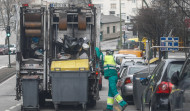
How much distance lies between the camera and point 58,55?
603 inches

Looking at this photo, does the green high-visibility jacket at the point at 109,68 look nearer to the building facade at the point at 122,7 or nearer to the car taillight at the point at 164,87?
the car taillight at the point at 164,87

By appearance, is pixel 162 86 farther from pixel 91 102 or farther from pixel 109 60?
pixel 91 102

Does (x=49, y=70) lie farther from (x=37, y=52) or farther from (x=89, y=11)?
(x=89, y=11)

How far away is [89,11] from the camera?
50.4 feet

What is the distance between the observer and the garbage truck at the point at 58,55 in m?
14.1

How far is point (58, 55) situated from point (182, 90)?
8597 mm

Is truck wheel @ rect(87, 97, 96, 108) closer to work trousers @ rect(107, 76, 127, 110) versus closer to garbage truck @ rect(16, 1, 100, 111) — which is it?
garbage truck @ rect(16, 1, 100, 111)

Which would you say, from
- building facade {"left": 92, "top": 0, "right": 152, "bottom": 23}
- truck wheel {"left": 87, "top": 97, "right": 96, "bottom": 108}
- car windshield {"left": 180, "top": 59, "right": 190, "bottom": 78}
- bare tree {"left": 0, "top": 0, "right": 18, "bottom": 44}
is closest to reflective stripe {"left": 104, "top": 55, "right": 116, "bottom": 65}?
truck wheel {"left": 87, "top": 97, "right": 96, "bottom": 108}

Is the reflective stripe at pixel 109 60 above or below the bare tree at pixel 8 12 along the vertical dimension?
below

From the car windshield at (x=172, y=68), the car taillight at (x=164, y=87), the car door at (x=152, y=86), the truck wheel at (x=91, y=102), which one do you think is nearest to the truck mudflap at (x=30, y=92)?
the truck wheel at (x=91, y=102)

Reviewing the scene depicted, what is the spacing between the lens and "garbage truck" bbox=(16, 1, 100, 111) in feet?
46.1

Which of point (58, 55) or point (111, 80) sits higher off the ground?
point (58, 55)

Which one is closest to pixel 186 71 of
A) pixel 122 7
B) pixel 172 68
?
pixel 172 68

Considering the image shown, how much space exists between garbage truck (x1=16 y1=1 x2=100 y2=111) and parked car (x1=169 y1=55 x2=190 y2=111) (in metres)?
6.60
